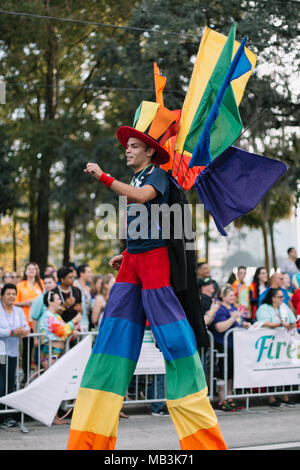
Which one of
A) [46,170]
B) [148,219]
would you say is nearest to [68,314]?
[148,219]

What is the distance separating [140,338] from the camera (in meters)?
4.32

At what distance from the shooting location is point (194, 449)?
4.08 metres

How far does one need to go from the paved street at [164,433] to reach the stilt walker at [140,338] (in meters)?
2.10

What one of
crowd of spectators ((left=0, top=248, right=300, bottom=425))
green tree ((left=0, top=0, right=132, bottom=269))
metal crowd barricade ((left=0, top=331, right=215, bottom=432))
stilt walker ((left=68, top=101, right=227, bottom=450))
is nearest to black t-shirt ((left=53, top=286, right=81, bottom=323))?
crowd of spectators ((left=0, top=248, right=300, bottom=425))

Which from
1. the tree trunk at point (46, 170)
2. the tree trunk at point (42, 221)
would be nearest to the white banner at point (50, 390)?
the tree trunk at point (46, 170)

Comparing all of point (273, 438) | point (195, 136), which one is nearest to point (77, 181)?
point (273, 438)

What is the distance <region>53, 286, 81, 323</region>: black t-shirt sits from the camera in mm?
7977

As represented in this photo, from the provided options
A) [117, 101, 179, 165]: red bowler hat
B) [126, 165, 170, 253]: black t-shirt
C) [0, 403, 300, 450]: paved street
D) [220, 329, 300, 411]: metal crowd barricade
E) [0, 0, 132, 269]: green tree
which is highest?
[0, 0, 132, 269]: green tree

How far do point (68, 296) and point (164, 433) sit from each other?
220 centimetres

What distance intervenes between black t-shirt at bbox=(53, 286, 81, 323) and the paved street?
4.23 ft

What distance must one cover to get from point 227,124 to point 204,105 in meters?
0.21

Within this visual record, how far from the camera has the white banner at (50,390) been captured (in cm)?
646

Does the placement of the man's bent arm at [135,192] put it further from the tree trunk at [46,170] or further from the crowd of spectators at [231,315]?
the tree trunk at [46,170]

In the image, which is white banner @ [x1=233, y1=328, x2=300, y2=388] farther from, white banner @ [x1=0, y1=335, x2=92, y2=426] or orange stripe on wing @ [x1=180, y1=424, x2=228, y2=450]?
orange stripe on wing @ [x1=180, y1=424, x2=228, y2=450]
